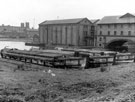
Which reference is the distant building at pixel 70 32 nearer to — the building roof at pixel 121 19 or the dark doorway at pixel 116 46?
the dark doorway at pixel 116 46

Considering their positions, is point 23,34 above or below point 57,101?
above

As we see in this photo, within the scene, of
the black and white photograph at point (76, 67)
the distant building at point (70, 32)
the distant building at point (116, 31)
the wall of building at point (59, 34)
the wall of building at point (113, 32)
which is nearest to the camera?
the black and white photograph at point (76, 67)

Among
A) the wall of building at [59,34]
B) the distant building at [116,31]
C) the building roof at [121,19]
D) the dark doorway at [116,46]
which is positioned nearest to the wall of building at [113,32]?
the distant building at [116,31]

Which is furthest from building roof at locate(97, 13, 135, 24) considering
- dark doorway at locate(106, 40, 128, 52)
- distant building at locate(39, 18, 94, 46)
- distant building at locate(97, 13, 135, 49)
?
distant building at locate(39, 18, 94, 46)

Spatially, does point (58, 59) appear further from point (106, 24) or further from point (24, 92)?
point (106, 24)

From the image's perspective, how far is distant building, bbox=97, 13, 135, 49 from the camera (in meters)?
52.7

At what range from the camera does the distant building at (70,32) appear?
62344 millimetres

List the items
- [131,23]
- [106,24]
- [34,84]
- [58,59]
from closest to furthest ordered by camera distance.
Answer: [34,84] < [58,59] < [131,23] < [106,24]

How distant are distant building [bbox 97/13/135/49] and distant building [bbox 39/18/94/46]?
5591 millimetres

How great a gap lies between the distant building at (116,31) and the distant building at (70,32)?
5.59m

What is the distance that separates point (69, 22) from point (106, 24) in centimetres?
1311

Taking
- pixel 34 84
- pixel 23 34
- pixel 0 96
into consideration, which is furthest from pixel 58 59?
pixel 23 34

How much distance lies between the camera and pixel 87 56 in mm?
21344

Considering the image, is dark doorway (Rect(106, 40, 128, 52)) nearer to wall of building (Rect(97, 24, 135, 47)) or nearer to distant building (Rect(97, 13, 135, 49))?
distant building (Rect(97, 13, 135, 49))
